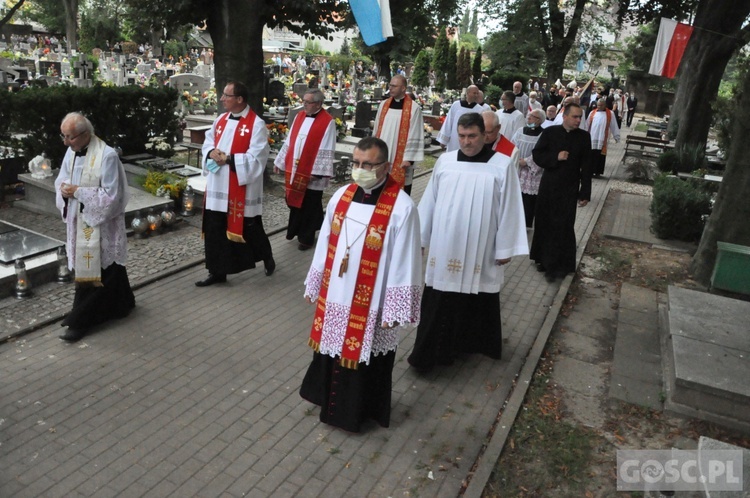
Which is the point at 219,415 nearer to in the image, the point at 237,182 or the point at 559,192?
the point at 237,182

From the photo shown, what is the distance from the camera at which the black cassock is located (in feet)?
23.8

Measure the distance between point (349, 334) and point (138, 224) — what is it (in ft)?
16.2

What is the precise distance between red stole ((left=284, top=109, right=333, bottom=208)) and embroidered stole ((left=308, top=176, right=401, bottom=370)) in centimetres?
395

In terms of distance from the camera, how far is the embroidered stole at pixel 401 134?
326 inches

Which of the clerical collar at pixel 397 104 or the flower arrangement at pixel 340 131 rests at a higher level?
the clerical collar at pixel 397 104

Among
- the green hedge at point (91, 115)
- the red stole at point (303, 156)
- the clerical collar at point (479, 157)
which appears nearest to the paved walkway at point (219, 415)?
the clerical collar at point (479, 157)

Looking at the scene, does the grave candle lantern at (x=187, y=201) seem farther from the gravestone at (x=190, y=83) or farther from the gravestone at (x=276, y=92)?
the gravestone at (x=190, y=83)

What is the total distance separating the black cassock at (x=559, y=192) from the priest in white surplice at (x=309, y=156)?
8.80 ft

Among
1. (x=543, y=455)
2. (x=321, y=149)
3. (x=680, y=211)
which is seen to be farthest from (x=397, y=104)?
(x=543, y=455)

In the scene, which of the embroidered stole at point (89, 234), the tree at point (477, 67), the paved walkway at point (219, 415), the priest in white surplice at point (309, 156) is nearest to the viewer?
the paved walkway at point (219, 415)

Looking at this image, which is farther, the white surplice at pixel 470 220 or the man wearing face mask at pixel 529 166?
the man wearing face mask at pixel 529 166

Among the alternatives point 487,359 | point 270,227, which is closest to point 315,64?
point 270,227

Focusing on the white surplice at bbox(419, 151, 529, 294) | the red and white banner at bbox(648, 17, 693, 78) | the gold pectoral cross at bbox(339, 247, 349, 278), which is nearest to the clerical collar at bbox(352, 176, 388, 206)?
the gold pectoral cross at bbox(339, 247, 349, 278)

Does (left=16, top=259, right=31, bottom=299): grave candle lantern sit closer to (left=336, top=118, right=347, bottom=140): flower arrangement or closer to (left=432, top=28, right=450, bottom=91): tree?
(left=336, top=118, right=347, bottom=140): flower arrangement
